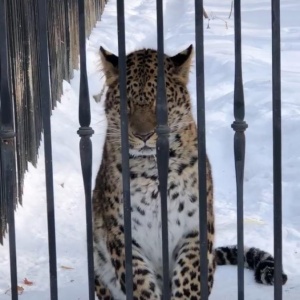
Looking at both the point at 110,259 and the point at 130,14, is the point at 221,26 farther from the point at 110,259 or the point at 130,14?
the point at 110,259

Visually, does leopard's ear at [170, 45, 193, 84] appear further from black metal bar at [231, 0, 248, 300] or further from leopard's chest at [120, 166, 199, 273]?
black metal bar at [231, 0, 248, 300]

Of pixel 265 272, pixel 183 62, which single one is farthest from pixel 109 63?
pixel 265 272

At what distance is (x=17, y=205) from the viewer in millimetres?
6629

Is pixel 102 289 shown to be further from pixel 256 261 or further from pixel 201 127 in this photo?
pixel 201 127

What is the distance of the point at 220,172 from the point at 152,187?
303cm

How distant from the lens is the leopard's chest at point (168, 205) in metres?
4.89

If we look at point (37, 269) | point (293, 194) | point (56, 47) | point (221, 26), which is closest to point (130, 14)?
point (221, 26)

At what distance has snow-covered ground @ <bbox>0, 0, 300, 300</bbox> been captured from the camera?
5.54m

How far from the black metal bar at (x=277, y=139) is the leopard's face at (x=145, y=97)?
4.14ft

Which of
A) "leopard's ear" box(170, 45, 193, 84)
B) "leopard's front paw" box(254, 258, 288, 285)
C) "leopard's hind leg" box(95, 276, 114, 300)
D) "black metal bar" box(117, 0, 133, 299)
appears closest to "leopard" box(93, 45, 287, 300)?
"leopard's ear" box(170, 45, 193, 84)

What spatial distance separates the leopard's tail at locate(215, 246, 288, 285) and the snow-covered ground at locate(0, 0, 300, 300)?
51 mm

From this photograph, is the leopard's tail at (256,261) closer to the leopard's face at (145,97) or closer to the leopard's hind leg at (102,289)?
the leopard's hind leg at (102,289)

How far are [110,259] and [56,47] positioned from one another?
499 cm

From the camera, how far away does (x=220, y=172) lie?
789cm
